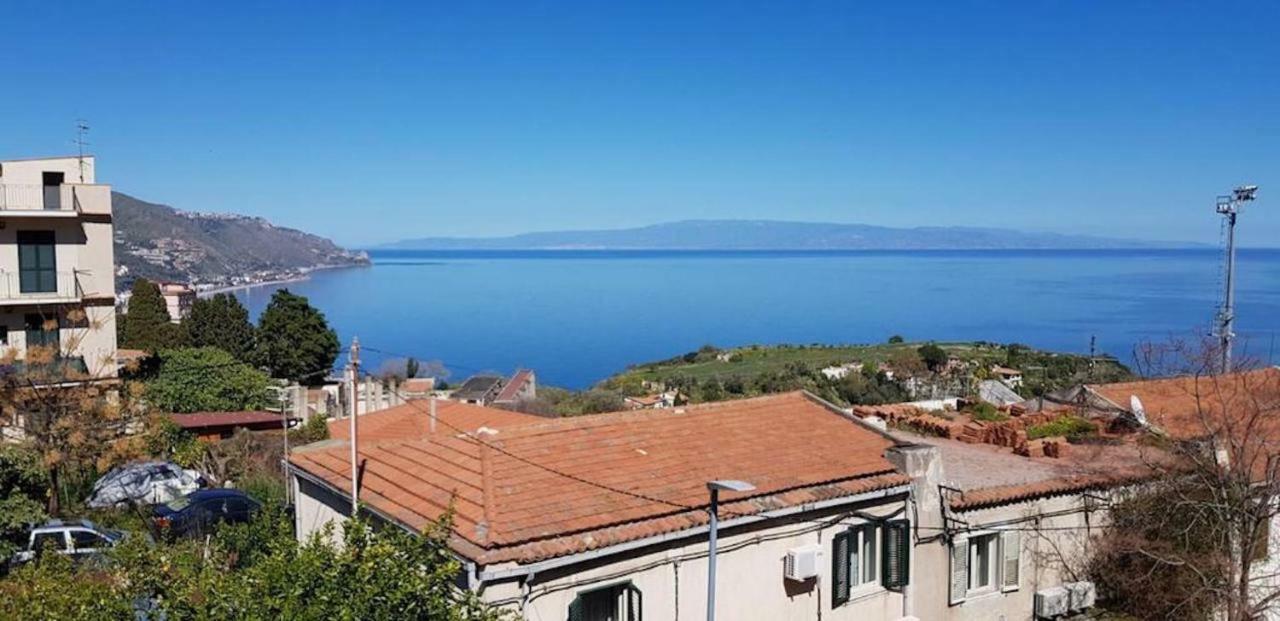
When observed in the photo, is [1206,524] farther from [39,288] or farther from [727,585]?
[39,288]

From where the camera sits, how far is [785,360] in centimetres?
5869

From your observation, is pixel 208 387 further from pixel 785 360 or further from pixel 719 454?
pixel 785 360

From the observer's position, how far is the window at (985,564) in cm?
1289

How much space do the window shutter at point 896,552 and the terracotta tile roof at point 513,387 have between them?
76.2 feet

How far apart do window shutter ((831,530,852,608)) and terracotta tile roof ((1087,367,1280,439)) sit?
19.2ft

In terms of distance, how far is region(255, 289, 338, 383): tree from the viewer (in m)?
46.8

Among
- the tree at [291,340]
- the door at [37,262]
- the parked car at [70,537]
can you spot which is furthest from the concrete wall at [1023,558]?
the tree at [291,340]

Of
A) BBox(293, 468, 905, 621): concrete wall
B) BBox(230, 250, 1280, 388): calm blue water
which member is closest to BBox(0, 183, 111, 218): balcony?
BBox(293, 468, 905, 621): concrete wall

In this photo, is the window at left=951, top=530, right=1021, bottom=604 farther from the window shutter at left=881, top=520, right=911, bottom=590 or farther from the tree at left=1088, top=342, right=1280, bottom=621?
the tree at left=1088, top=342, right=1280, bottom=621

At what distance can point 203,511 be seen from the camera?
18141 millimetres

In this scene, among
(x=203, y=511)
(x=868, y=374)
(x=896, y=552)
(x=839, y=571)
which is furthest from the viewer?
(x=868, y=374)

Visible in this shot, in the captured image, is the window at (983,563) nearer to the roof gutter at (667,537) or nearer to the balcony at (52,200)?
the roof gutter at (667,537)

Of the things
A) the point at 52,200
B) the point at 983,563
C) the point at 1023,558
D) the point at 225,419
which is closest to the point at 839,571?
the point at 983,563

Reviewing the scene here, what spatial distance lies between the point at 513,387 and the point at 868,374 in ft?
51.2
